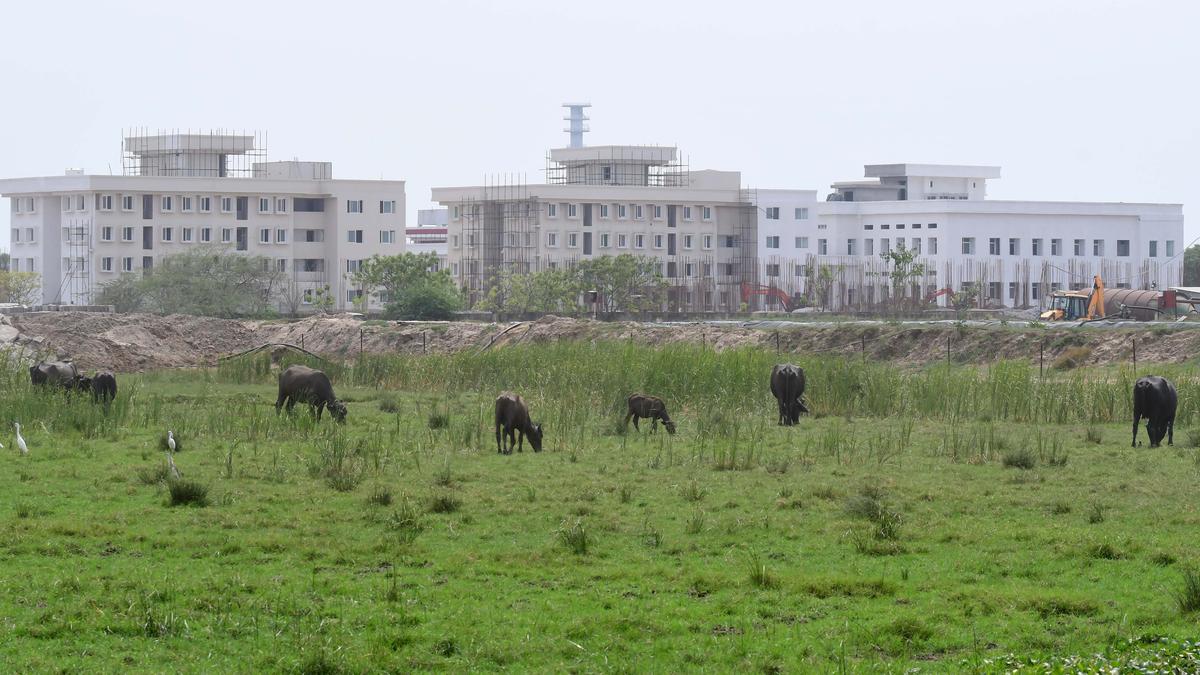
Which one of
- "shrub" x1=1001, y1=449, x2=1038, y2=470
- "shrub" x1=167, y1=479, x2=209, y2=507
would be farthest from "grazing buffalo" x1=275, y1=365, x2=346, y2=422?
"shrub" x1=1001, y1=449, x2=1038, y2=470

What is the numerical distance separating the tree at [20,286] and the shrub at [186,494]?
3566 inches

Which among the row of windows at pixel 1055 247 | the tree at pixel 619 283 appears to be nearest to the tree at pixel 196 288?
the tree at pixel 619 283

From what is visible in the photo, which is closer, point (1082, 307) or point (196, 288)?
point (1082, 307)

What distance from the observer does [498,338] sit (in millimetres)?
58250

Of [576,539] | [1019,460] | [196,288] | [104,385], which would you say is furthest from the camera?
[196,288]

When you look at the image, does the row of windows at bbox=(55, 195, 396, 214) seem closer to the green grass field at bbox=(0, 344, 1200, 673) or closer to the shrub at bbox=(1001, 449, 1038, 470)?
the green grass field at bbox=(0, 344, 1200, 673)

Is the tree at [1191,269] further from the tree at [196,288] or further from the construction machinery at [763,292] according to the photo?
the tree at [196,288]

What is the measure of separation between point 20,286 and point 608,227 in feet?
128

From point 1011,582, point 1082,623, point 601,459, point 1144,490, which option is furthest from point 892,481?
point 1082,623

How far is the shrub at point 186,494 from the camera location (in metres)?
17.1

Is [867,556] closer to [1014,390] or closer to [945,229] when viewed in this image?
[1014,390]

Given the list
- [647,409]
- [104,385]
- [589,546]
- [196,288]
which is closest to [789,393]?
[647,409]

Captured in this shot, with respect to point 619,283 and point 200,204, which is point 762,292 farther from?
point 200,204

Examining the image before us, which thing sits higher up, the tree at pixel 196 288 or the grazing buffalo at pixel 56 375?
the tree at pixel 196 288
